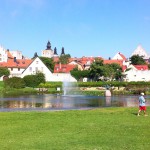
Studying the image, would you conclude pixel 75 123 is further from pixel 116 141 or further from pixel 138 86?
pixel 138 86

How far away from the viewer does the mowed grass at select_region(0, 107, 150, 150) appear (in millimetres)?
14668

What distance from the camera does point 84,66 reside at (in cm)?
14088

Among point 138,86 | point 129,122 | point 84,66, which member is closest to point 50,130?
point 129,122

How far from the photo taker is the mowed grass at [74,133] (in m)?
14.7

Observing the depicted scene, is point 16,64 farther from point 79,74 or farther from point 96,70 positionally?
point 96,70

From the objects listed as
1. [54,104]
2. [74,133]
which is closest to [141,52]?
[54,104]

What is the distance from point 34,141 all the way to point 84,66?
126m

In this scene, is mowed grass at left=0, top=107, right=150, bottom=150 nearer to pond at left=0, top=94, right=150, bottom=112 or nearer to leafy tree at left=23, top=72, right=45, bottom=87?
pond at left=0, top=94, right=150, bottom=112

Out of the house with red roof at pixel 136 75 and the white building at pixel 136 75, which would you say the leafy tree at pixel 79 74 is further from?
the white building at pixel 136 75

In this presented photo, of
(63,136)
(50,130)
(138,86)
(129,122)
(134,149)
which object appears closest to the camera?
(134,149)

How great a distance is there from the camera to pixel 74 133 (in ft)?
57.2

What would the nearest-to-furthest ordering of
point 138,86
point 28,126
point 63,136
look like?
point 63,136 → point 28,126 → point 138,86

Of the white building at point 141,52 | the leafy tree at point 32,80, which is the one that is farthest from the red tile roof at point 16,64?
the white building at point 141,52

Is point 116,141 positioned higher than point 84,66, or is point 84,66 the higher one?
point 84,66
